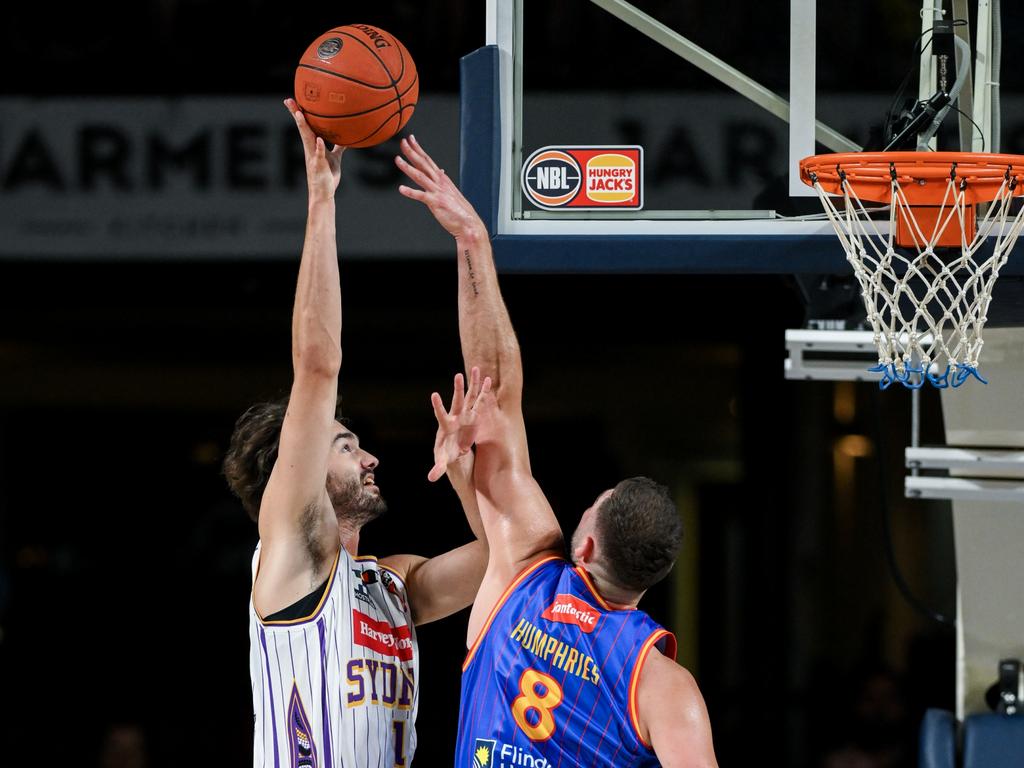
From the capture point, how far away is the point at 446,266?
10188 mm

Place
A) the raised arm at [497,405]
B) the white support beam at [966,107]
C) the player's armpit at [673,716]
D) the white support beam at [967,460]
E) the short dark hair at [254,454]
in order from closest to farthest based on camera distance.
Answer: the player's armpit at [673,716], the raised arm at [497,405], the short dark hair at [254,454], the white support beam at [966,107], the white support beam at [967,460]

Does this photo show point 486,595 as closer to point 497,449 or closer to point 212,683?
point 497,449

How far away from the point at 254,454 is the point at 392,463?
25.0ft

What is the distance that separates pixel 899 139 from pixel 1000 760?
7.52ft

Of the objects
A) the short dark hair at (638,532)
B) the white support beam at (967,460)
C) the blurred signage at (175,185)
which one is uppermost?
the blurred signage at (175,185)

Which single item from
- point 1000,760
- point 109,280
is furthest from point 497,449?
point 109,280

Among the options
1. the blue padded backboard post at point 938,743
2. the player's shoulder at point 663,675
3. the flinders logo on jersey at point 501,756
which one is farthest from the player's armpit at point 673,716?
the blue padded backboard post at point 938,743

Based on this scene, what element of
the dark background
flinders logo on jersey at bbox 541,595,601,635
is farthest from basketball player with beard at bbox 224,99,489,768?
the dark background

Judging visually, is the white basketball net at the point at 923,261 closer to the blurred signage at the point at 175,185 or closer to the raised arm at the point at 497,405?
the raised arm at the point at 497,405

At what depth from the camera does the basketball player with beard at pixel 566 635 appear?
11.5 feet

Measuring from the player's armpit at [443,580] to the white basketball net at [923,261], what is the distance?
1170mm

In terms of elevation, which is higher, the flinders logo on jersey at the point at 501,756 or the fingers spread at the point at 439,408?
the fingers spread at the point at 439,408

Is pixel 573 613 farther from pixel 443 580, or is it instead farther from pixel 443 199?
pixel 443 199

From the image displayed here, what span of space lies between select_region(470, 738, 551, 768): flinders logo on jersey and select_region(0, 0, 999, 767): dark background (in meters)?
5.72
